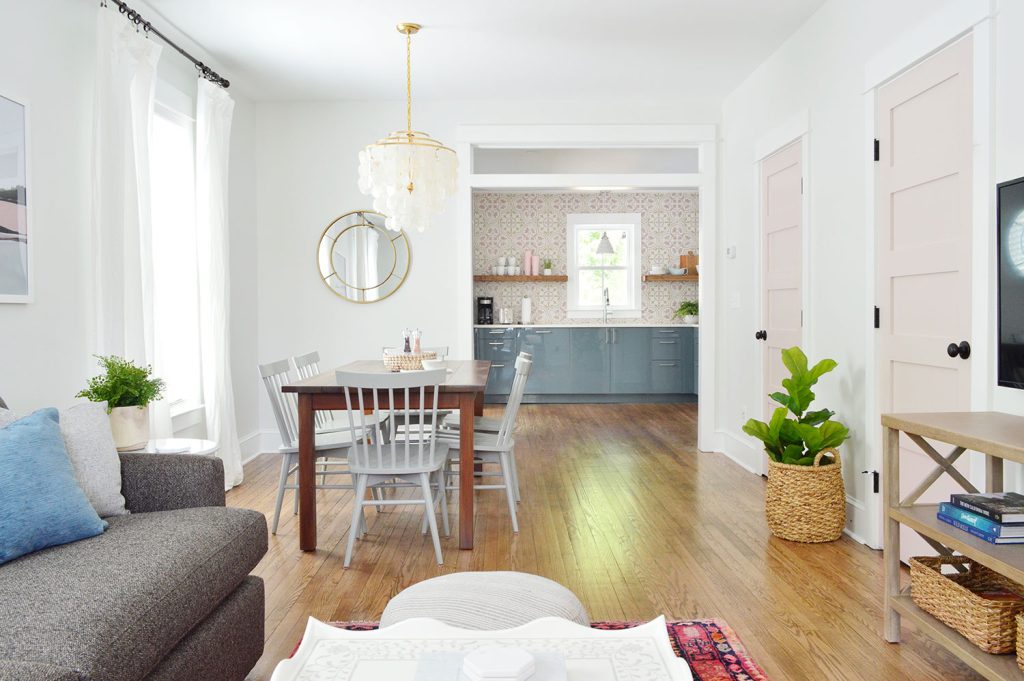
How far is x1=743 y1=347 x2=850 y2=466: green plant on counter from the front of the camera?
332 cm

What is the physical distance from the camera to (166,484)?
2264 mm

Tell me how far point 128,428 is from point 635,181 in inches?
160

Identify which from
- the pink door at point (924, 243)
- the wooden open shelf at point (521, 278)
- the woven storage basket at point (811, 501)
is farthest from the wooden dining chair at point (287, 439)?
the wooden open shelf at point (521, 278)

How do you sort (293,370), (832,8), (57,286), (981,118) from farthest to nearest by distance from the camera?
(293,370) < (832,8) < (57,286) < (981,118)

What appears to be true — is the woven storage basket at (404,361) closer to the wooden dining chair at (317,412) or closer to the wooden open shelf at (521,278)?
the wooden dining chair at (317,412)

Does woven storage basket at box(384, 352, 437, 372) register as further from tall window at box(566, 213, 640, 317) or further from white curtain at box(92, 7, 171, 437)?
tall window at box(566, 213, 640, 317)

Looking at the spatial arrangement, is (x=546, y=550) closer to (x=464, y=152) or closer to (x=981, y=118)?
(x=981, y=118)

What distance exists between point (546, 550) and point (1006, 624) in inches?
70.8

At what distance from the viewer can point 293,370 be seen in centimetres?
418

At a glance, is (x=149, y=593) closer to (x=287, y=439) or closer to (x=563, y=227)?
(x=287, y=439)

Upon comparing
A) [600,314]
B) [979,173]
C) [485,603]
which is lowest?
[485,603]

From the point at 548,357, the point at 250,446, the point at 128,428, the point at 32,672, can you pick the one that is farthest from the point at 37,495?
the point at 548,357

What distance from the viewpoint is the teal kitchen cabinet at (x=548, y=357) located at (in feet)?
26.6

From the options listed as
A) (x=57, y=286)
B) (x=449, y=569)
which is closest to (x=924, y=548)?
(x=449, y=569)
